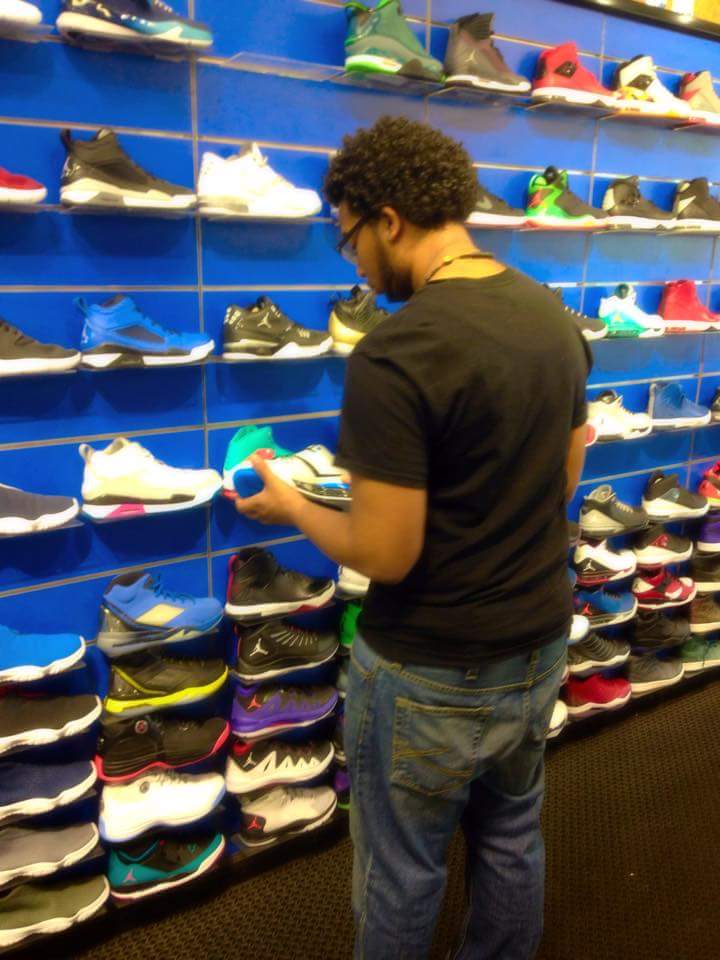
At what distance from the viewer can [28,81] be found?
1831mm

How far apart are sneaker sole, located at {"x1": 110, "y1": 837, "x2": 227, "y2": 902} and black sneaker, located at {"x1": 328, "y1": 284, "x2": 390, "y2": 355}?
63.5 inches

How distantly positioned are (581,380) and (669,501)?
213cm

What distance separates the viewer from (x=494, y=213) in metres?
2.50

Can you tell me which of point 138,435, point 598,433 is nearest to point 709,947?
point 598,433

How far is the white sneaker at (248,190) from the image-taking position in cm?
Answer: 201

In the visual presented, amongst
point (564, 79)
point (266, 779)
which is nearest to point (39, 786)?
point (266, 779)

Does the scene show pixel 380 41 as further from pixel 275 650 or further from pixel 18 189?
pixel 275 650

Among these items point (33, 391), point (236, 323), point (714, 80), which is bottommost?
point (33, 391)

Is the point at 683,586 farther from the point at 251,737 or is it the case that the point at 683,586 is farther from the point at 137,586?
the point at 137,586

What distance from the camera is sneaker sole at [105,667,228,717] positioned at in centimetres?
212

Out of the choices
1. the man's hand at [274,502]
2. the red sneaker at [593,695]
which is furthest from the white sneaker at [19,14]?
the red sneaker at [593,695]

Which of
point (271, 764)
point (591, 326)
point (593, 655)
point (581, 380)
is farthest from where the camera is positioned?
point (593, 655)

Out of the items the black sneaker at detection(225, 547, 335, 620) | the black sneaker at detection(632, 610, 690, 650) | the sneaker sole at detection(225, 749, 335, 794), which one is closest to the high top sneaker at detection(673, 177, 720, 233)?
the black sneaker at detection(632, 610, 690, 650)

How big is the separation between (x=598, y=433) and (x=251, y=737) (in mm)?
1660
